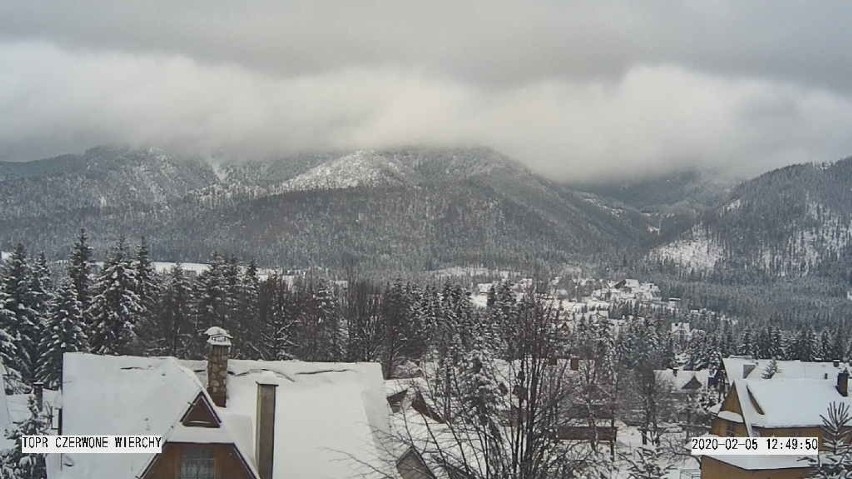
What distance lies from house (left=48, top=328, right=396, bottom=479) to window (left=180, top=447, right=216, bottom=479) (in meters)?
0.02

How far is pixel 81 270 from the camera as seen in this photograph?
48312 mm

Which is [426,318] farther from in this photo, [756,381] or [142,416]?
[142,416]

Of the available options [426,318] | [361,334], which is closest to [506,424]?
[361,334]

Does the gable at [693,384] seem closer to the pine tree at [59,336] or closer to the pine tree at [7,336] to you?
the pine tree at [59,336]

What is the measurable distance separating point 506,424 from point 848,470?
6034mm

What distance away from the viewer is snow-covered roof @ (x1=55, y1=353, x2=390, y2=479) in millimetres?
17281

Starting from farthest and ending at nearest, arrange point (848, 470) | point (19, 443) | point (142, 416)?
point (19, 443) → point (142, 416) → point (848, 470)

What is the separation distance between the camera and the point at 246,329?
5266 centimetres

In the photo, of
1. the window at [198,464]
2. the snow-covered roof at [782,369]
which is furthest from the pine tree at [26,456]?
the snow-covered roof at [782,369]

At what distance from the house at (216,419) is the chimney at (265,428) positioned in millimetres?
24

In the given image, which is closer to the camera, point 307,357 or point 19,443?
point 19,443

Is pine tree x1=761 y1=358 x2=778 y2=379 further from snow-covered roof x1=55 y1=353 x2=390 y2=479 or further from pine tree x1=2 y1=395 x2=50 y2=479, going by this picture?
pine tree x1=2 y1=395 x2=50 y2=479

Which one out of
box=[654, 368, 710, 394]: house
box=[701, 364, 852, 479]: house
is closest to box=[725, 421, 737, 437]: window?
box=[701, 364, 852, 479]: house

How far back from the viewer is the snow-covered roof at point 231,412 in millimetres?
17281
